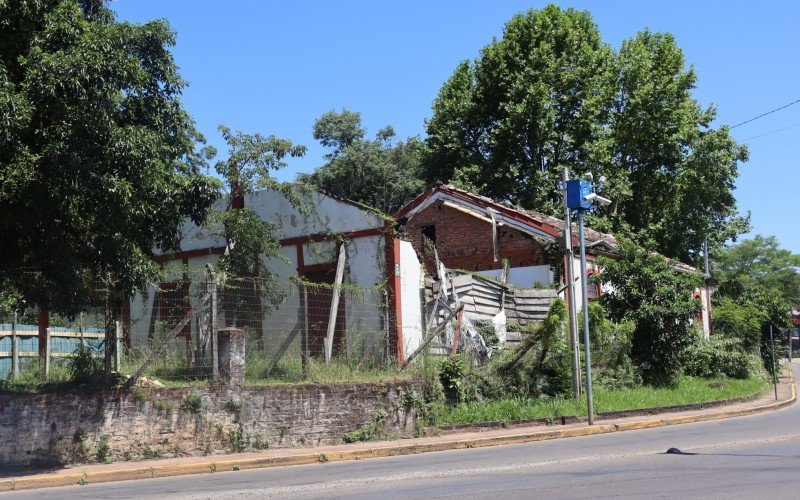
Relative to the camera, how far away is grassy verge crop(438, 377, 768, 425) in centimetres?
1844

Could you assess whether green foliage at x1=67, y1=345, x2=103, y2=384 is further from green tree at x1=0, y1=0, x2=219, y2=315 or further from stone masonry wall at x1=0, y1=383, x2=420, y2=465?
green tree at x1=0, y1=0, x2=219, y2=315

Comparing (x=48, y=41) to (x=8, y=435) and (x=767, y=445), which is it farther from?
(x=767, y=445)

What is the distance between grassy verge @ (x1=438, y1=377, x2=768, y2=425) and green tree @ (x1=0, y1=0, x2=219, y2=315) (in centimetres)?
797

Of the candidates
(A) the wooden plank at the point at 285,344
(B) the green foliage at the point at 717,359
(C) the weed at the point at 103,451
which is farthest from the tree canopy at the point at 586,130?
(C) the weed at the point at 103,451

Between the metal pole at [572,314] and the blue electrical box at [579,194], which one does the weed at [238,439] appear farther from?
the blue electrical box at [579,194]

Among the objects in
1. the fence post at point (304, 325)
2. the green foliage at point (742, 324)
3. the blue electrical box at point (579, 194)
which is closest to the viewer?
the fence post at point (304, 325)

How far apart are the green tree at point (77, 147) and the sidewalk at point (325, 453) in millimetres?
2821

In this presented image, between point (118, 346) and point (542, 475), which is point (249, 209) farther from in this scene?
point (542, 475)

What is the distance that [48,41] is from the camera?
12625 mm

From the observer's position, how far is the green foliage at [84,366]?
561 inches

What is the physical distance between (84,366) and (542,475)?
8133mm

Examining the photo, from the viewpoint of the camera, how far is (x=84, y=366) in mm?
14367

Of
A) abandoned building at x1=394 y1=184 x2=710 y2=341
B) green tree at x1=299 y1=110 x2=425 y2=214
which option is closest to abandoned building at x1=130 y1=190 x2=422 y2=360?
abandoned building at x1=394 y1=184 x2=710 y2=341

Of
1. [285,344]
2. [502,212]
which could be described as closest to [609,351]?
[502,212]
